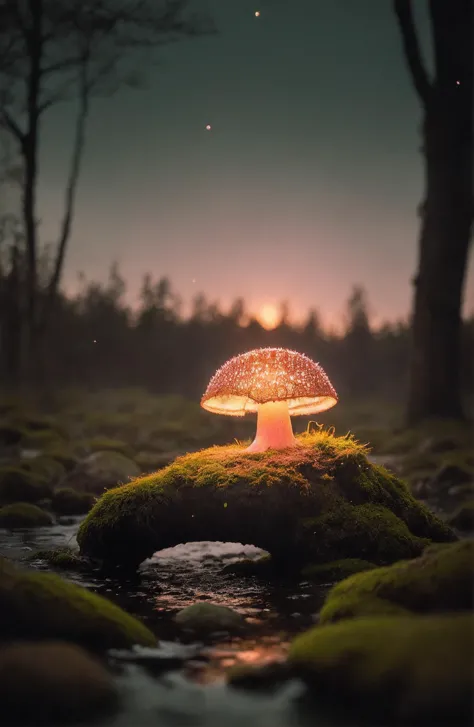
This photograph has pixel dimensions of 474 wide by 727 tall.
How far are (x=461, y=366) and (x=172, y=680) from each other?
42.4ft

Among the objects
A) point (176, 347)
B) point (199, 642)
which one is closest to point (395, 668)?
point (199, 642)

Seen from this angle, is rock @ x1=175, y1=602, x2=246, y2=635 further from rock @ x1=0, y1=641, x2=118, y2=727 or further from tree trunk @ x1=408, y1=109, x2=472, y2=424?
tree trunk @ x1=408, y1=109, x2=472, y2=424

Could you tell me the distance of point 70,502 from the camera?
10133 mm

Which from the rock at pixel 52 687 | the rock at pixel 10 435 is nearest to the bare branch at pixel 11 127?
the rock at pixel 10 435

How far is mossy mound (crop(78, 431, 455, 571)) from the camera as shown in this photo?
22.0ft

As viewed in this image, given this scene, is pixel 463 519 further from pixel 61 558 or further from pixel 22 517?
pixel 22 517

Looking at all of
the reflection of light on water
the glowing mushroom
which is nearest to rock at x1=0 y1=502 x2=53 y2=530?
the glowing mushroom

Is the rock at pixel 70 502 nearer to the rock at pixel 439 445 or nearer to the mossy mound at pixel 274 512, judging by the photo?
the mossy mound at pixel 274 512

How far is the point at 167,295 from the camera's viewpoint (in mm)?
46469

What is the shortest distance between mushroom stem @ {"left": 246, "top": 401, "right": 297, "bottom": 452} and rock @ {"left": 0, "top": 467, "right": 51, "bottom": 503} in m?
4.43

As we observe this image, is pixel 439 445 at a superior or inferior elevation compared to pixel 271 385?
inferior

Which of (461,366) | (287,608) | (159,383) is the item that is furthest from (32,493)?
(159,383)

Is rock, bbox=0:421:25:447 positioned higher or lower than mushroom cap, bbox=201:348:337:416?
lower

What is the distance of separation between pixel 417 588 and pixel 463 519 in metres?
4.47
